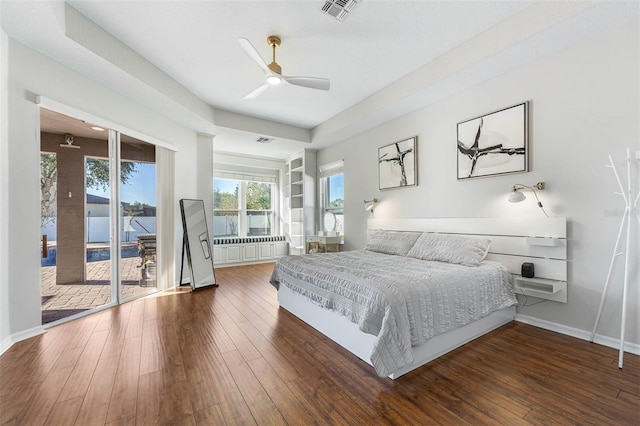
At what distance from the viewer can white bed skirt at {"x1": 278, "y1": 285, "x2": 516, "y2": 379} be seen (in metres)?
2.12

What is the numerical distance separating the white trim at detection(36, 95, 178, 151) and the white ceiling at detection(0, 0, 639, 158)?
17.2 inches

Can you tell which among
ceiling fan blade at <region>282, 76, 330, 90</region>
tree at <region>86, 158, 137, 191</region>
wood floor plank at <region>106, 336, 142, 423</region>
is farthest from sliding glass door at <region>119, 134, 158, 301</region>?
ceiling fan blade at <region>282, 76, 330, 90</region>

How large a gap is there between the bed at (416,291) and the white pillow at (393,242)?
19 millimetres

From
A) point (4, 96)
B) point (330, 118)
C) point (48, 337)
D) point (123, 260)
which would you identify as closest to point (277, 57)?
point (330, 118)

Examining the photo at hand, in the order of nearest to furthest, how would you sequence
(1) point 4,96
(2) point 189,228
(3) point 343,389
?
(3) point 343,389, (1) point 4,96, (2) point 189,228

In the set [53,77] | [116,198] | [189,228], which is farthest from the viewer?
[189,228]

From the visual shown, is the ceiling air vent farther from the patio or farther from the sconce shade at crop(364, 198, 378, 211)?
the patio

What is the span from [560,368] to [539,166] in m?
1.89

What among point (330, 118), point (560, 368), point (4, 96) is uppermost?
point (330, 118)

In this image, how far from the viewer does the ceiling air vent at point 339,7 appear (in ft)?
7.69

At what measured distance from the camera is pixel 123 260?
145 inches

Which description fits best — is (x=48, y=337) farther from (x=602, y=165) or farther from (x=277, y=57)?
(x=602, y=165)

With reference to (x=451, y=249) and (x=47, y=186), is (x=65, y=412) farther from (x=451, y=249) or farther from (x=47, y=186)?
(x=451, y=249)

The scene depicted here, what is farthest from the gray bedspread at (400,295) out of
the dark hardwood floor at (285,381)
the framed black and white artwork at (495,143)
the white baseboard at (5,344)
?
the white baseboard at (5,344)
